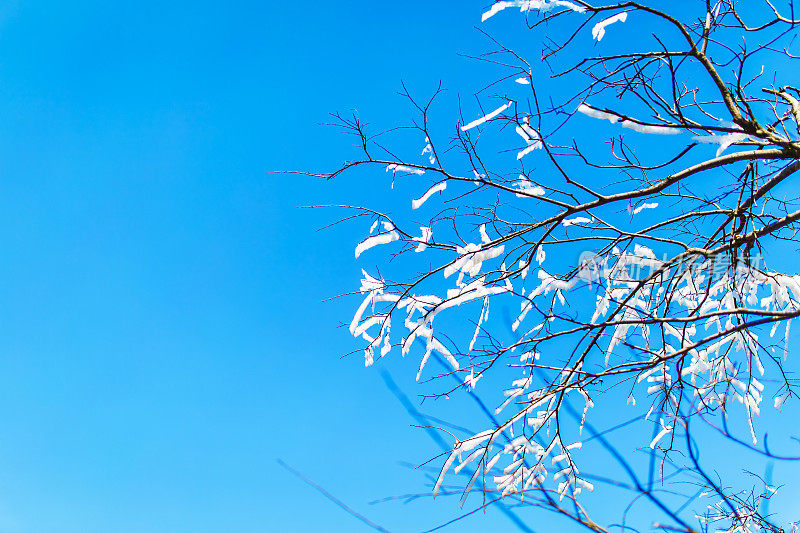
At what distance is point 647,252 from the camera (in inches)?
125

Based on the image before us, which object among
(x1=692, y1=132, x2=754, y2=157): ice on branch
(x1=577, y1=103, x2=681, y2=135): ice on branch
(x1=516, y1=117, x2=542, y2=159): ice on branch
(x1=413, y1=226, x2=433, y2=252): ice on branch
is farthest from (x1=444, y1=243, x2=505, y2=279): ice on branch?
(x1=692, y1=132, x2=754, y2=157): ice on branch

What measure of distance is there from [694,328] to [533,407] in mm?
1690

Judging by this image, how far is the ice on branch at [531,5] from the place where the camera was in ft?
8.96

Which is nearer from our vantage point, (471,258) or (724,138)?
(724,138)

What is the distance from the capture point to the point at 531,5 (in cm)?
277

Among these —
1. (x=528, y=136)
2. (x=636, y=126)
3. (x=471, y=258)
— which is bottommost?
(x=471, y=258)

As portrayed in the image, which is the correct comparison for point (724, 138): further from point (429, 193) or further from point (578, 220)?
point (429, 193)

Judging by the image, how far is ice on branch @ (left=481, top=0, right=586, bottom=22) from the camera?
273 centimetres

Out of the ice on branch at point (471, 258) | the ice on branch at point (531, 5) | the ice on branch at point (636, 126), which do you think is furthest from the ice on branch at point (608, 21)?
the ice on branch at point (471, 258)

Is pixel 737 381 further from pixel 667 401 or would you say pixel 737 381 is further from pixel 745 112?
pixel 745 112

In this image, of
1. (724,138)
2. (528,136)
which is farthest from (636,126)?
(528,136)

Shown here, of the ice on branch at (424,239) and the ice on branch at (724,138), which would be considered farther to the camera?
the ice on branch at (424,239)

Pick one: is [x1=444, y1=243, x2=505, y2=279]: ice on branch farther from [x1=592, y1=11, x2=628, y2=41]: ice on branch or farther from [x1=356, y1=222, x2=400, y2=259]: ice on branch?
[x1=592, y1=11, x2=628, y2=41]: ice on branch

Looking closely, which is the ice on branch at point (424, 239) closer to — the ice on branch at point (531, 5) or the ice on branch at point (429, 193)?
the ice on branch at point (429, 193)
